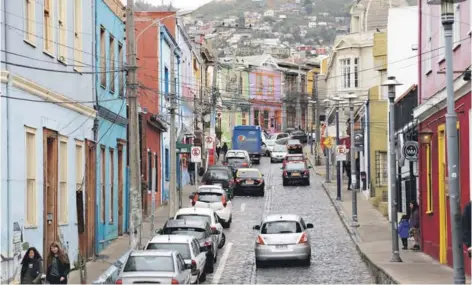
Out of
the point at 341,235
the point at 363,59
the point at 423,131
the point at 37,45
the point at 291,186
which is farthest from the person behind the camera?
the point at 363,59

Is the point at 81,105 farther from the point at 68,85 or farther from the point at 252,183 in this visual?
the point at 252,183

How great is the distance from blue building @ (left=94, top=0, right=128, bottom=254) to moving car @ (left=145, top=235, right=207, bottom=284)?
19.4ft

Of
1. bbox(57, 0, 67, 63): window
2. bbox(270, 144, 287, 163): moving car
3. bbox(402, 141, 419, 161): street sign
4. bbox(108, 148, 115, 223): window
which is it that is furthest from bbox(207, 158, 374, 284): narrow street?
bbox(270, 144, 287, 163): moving car

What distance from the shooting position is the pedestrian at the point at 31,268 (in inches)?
744

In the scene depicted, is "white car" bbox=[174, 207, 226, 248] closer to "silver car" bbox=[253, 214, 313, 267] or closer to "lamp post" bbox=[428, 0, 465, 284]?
"silver car" bbox=[253, 214, 313, 267]

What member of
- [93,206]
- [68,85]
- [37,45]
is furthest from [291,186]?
[37,45]

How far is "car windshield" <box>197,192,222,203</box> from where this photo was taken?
37.0 m

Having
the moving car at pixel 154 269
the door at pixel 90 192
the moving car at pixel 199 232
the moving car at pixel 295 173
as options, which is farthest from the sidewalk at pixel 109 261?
the moving car at pixel 295 173

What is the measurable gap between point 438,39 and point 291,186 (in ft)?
99.0

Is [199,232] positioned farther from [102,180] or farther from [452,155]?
[452,155]

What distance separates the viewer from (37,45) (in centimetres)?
2180

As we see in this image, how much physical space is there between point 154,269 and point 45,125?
16.7 feet

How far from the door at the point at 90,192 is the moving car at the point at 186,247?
15.6ft

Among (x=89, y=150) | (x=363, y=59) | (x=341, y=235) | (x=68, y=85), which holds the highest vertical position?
(x=363, y=59)
